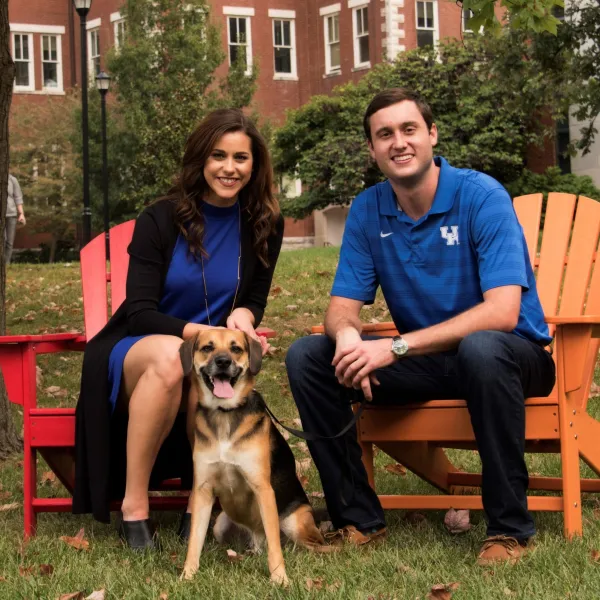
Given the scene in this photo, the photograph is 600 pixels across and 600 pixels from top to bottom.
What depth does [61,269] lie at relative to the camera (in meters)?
13.5

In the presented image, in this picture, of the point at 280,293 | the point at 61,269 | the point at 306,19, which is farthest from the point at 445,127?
the point at 280,293

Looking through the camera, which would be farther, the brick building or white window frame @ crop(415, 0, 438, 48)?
the brick building

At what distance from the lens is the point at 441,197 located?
3.91 metres

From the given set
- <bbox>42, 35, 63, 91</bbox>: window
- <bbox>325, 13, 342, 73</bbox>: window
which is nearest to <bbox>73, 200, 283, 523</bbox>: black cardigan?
<bbox>325, 13, 342, 73</bbox>: window

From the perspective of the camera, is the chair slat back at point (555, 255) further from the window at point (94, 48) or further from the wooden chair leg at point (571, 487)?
the window at point (94, 48)

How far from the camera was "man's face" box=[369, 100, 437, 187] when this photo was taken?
3.90 meters

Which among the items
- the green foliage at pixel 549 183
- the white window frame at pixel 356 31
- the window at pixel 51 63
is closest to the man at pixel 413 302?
the green foliage at pixel 549 183

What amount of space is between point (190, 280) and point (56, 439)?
2.70 ft

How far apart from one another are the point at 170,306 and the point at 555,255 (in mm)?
1757

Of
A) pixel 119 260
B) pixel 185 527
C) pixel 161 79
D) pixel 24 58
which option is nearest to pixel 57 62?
pixel 24 58

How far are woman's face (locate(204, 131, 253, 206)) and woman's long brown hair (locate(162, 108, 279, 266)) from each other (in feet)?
0.08

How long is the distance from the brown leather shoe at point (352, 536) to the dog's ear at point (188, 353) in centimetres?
82

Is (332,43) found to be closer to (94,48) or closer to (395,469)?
(94,48)

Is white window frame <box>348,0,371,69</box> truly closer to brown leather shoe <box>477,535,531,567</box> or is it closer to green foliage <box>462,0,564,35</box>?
green foliage <box>462,0,564,35</box>
